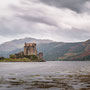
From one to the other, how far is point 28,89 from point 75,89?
7.44 meters

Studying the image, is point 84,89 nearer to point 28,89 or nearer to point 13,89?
point 28,89

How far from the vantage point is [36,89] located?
100ft

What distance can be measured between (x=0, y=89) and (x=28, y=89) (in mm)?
4422

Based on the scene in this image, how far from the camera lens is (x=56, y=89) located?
30.6 m

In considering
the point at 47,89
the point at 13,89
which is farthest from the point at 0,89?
the point at 47,89

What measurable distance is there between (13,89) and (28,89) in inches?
94.3

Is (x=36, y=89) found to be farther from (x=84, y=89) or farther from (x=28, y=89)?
(x=84, y=89)

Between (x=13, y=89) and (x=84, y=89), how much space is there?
11.3 meters

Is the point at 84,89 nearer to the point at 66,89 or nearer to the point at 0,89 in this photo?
the point at 66,89

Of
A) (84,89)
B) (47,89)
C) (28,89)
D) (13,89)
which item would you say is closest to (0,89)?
(13,89)

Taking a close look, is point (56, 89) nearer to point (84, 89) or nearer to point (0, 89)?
point (84, 89)

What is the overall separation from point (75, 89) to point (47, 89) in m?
4.43

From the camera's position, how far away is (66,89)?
30.4 meters

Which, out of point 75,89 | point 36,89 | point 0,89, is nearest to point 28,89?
point 36,89
